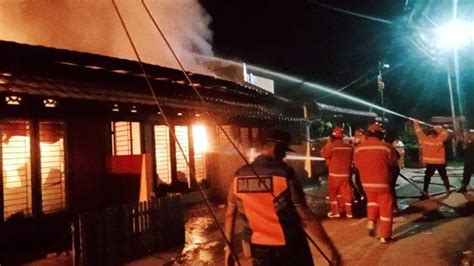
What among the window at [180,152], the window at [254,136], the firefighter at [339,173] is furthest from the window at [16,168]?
the window at [254,136]

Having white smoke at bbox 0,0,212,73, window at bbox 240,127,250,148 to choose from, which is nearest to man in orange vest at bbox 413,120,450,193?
window at bbox 240,127,250,148

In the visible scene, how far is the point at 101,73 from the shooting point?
9305 millimetres

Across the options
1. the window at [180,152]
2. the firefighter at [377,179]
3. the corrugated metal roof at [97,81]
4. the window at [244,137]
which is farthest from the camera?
the window at [244,137]

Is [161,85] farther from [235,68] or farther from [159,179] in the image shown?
[235,68]

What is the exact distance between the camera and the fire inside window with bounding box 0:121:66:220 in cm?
746

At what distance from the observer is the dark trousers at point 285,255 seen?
119 inches

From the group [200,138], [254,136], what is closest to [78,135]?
[200,138]

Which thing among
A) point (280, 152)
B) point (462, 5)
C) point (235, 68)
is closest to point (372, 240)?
point (280, 152)

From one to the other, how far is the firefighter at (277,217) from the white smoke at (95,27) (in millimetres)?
11403

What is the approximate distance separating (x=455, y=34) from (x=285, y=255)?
14.4 meters

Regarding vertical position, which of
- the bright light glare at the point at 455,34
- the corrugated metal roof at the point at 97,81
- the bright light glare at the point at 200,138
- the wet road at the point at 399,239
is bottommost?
the wet road at the point at 399,239

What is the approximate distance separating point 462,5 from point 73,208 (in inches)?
539

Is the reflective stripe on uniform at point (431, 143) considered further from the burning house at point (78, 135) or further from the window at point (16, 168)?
the window at point (16, 168)

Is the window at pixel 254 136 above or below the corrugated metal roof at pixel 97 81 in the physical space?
below
